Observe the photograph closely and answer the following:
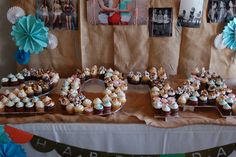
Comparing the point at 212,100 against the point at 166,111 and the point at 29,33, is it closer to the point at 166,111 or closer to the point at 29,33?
the point at 166,111

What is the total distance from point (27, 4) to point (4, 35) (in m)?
0.22

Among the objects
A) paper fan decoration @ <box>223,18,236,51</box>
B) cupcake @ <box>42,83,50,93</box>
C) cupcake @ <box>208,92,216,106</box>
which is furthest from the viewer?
paper fan decoration @ <box>223,18,236,51</box>

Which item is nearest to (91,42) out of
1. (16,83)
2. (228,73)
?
(16,83)

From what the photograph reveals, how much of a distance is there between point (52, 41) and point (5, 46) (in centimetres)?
26

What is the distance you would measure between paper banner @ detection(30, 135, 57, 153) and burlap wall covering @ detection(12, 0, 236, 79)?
20.2 inches

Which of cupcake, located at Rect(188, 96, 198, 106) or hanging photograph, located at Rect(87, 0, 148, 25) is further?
hanging photograph, located at Rect(87, 0, 148, 25)

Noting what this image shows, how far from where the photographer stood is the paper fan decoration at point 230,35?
1380 millimetres

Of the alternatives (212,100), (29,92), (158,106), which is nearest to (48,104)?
(29,92)

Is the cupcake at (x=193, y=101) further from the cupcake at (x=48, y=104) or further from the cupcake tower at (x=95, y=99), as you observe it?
the cupcake at (x=48, y=104)

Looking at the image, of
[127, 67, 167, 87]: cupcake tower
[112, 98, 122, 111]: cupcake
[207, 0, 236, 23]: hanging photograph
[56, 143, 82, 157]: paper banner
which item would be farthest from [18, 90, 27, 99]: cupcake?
[207, 0, 236, 23]: hanging photograph

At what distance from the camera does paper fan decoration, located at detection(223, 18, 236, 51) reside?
138 centimetres

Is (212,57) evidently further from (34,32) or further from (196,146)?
(34,32)

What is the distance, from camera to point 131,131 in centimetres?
107

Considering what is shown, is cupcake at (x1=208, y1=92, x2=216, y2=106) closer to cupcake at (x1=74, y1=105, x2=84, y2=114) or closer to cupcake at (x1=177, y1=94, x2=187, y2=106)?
cupcake at (x1=177, y1=94, x2=187, y2=106)
